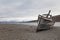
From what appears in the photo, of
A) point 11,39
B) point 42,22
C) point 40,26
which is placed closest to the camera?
point 11,39

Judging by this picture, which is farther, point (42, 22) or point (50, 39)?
point (42, 22)

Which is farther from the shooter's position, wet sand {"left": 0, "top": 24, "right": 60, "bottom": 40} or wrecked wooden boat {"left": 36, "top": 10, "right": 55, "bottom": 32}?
wrecked wooden boat {"left": 36, "top": 10, "right": 55, "bottom": 32}

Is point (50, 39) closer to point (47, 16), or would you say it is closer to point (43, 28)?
point (43, 28)

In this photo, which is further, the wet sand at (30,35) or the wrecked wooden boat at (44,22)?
the wrecked wooden boat at (44,22)

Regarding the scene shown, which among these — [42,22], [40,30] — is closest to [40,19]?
[42,22]

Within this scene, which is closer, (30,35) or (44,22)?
(30,35)

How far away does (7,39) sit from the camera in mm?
15133

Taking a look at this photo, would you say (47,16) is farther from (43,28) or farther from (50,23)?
(43,28)

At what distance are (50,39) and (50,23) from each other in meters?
11.9

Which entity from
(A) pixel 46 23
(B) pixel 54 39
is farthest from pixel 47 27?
(B) pixel 54 39

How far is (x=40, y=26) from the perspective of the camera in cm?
2422

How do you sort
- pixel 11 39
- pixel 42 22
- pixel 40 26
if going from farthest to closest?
pixel 42 22 < pixel 40 26 < pixel 11 39

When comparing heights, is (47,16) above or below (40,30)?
above

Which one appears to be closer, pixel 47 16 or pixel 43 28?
pixel 43 28
